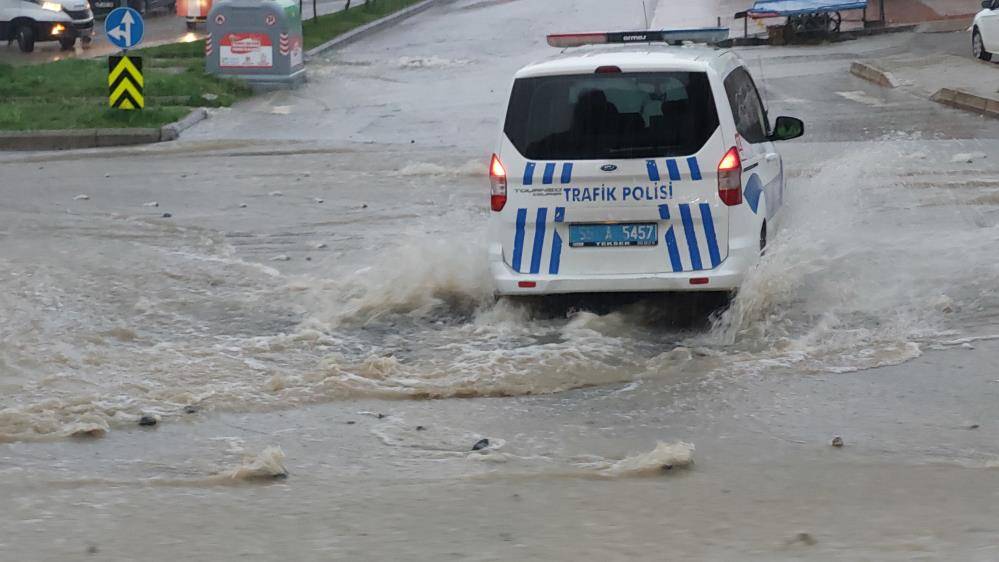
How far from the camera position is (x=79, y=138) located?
66.1 ft

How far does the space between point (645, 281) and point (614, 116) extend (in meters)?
0.98

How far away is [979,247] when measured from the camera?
11.1 meters

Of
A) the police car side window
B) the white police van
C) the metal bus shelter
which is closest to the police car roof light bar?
the police car side window

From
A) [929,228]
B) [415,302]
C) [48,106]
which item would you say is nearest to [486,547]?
[415,302]

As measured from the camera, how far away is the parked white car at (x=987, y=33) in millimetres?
26406

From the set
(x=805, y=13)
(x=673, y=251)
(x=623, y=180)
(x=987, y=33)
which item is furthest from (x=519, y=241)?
(x=805, y=13)

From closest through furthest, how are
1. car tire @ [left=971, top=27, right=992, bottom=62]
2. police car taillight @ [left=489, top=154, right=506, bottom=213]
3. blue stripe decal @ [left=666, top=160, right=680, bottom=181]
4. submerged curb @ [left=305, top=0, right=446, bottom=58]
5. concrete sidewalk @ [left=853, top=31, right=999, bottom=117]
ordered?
blue stripe decal @ [left=666, top=160, right=680, bottom=181]
police car taillight @ [left=489, top=154, right=506, bottom=213]
concrete sidewalk @ [left=853, top=31, right=999, bottom=117]
car tire @ [left=971, top=27, right=992, bottom=62]
submerged curb @ [left=305, top=0, right=446, bottom=58]

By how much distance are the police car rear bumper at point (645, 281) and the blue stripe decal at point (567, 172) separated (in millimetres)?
574

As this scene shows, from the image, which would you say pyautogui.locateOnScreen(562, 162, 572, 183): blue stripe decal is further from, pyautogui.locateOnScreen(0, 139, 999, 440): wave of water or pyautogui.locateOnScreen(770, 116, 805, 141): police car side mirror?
pyautogui.locateOnScreen(770, 116, 805, 141): police car side mirror

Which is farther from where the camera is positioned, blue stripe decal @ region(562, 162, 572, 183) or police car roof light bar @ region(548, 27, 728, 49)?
police car roof light bar @ region(548, 27, 728, 49)

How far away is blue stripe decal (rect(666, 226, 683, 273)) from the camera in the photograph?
906cm

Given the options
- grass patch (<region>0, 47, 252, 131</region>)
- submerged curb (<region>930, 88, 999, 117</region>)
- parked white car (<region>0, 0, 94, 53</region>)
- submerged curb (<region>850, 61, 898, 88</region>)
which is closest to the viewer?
submerged curb (<region>930, 88, 999, 117</region>)

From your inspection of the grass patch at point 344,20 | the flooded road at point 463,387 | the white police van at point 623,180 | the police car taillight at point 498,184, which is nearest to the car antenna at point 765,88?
the flooded road at point 463,387

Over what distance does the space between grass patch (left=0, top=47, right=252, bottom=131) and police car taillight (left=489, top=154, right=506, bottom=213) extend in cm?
1268
